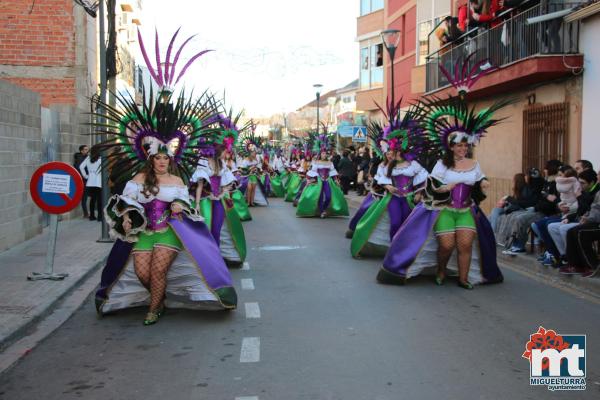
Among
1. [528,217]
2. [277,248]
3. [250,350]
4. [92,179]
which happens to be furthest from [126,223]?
[92,179]

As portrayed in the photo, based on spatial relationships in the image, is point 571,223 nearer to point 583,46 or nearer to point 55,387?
point 583,46

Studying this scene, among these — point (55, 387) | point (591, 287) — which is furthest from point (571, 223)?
point (55, 387)

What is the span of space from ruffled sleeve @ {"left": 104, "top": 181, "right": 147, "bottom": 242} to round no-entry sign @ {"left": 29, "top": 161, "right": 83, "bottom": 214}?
249cm

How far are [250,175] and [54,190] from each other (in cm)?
1406

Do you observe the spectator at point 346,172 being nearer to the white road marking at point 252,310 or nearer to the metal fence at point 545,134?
the metal fence at point 545,134

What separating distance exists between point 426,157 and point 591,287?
268 centimetres

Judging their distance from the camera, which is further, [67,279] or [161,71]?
[67,279]

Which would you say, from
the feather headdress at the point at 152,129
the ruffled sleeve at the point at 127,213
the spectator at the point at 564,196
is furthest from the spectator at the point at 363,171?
the ruffled sleeve at the point at 127,213

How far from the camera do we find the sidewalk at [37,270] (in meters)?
7.27

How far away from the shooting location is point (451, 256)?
930 cm

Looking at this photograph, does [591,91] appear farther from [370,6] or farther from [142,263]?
[370,6]

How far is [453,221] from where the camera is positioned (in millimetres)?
8930

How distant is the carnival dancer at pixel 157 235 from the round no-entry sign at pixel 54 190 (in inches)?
78.5

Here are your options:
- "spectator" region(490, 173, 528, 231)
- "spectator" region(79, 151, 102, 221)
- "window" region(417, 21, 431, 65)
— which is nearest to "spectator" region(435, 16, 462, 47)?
"window" region(417, 21, 431, 65)
